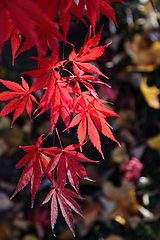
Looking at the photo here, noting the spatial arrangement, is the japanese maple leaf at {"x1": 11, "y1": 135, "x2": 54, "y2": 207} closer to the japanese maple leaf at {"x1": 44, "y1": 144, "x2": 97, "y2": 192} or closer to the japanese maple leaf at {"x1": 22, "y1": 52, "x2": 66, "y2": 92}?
the japanese maple leaf at {"x1": 44, "y1": 144, "x2": 97, "y2": 192}

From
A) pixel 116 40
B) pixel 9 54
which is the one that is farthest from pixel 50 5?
pixel 116 40

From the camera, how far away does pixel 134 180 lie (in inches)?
66.4

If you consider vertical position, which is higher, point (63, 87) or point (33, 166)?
point (63, 87)

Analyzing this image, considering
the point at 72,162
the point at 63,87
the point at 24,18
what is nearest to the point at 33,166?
the point at 72,162

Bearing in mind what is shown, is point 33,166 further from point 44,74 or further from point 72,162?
point 44,74

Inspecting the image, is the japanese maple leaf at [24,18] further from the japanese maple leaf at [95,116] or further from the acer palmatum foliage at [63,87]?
the japanese maple leaf at [95,116]

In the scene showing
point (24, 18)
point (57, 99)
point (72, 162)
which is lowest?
point (72, 162)

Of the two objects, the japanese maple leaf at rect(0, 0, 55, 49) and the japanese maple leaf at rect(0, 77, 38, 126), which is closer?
the japanese maple leaf at rect(0, 0, 55, 49)

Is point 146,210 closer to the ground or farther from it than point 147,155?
closer to the ground

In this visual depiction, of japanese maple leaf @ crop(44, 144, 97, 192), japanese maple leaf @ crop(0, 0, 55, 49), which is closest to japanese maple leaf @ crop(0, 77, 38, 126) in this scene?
japanese maple leaf @ crop(44, 144, 97, 192)

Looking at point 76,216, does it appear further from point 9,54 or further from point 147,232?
point 9,54

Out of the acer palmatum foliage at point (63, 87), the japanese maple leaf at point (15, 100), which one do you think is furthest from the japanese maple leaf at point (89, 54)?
the japanese maple leaf at point (15, 100)

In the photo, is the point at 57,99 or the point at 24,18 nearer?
the point at 24,18

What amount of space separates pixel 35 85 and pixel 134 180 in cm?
145
